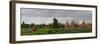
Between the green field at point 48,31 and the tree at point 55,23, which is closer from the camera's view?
the green field at point 48,31

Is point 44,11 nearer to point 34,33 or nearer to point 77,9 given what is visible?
point 34,33

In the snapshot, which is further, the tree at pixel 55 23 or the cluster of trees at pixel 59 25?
the tree at pixel 55 23

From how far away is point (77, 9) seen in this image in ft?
6.75

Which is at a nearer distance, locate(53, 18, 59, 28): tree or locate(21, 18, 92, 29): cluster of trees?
locate(21, 18, 92, 29): cluster of trees

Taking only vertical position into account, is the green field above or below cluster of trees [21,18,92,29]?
below

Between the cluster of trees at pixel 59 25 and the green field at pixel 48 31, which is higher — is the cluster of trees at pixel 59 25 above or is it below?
above

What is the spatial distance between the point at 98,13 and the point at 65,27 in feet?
1.74

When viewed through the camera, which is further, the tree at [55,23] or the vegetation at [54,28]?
the tree at [55,23]

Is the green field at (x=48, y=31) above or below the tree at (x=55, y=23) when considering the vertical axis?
below

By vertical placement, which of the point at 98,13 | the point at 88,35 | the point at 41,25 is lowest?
the point at 88,35

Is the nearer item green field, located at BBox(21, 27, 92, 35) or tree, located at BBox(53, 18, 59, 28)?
green field, located at BBox(21, 27, 92, 35)

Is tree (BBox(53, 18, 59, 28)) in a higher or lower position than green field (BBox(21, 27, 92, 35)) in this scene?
higher

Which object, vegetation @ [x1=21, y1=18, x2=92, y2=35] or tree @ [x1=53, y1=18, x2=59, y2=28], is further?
tree @ [x1=53, y1=18, x2=59, y2=28]

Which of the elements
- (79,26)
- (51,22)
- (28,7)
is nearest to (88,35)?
(79,26)
